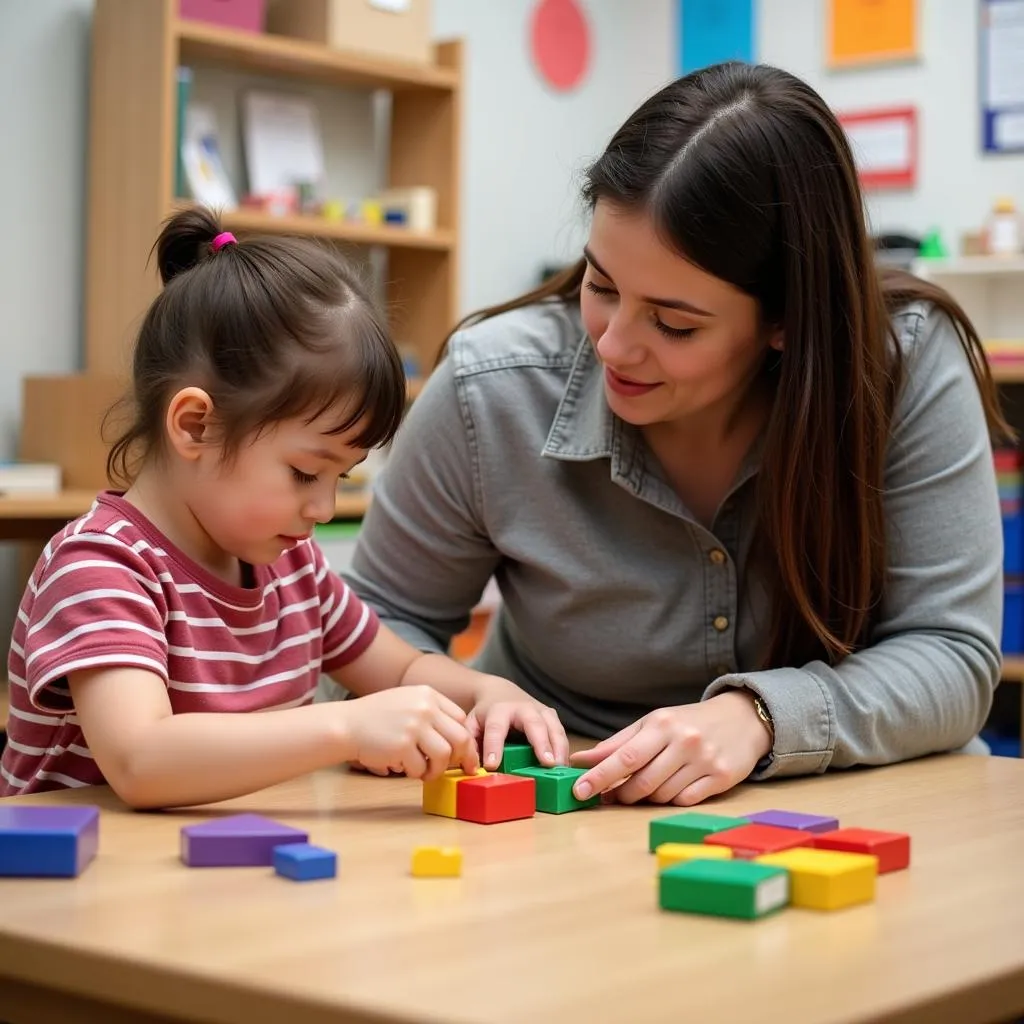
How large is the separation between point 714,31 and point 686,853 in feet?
12.9

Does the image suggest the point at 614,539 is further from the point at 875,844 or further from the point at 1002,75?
the point at 1002,75

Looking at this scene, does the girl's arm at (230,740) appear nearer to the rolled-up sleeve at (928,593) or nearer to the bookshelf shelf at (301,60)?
the rolled-up sleeve at (928,593)

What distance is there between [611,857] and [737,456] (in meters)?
0.63

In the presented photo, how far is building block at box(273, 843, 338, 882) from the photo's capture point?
886 mm

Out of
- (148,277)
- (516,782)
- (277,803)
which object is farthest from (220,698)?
(148,277)

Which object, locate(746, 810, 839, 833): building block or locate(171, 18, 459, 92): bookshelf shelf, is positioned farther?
locate(171, 18, 459, 92): bookshelf shelf

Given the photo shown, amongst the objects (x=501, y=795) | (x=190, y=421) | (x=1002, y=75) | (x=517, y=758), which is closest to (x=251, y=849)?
(x=501, y=795)

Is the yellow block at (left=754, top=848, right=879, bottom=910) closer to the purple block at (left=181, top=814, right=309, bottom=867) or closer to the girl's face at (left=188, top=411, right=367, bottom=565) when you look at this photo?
the purple block at (left=181, top=814, right=309, bottom=867)

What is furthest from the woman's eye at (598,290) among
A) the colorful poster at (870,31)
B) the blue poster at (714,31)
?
the blue poster at (714,31)

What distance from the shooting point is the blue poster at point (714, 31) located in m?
4.37

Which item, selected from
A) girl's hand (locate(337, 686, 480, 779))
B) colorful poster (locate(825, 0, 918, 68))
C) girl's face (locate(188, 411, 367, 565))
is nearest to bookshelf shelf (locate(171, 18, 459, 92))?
colorful poster (locate(825, 0, 918, 68))

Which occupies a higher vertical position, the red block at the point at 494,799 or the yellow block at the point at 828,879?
the yellow block at the point at 828,879

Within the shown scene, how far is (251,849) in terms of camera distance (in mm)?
927

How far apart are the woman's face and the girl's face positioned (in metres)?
0.27
